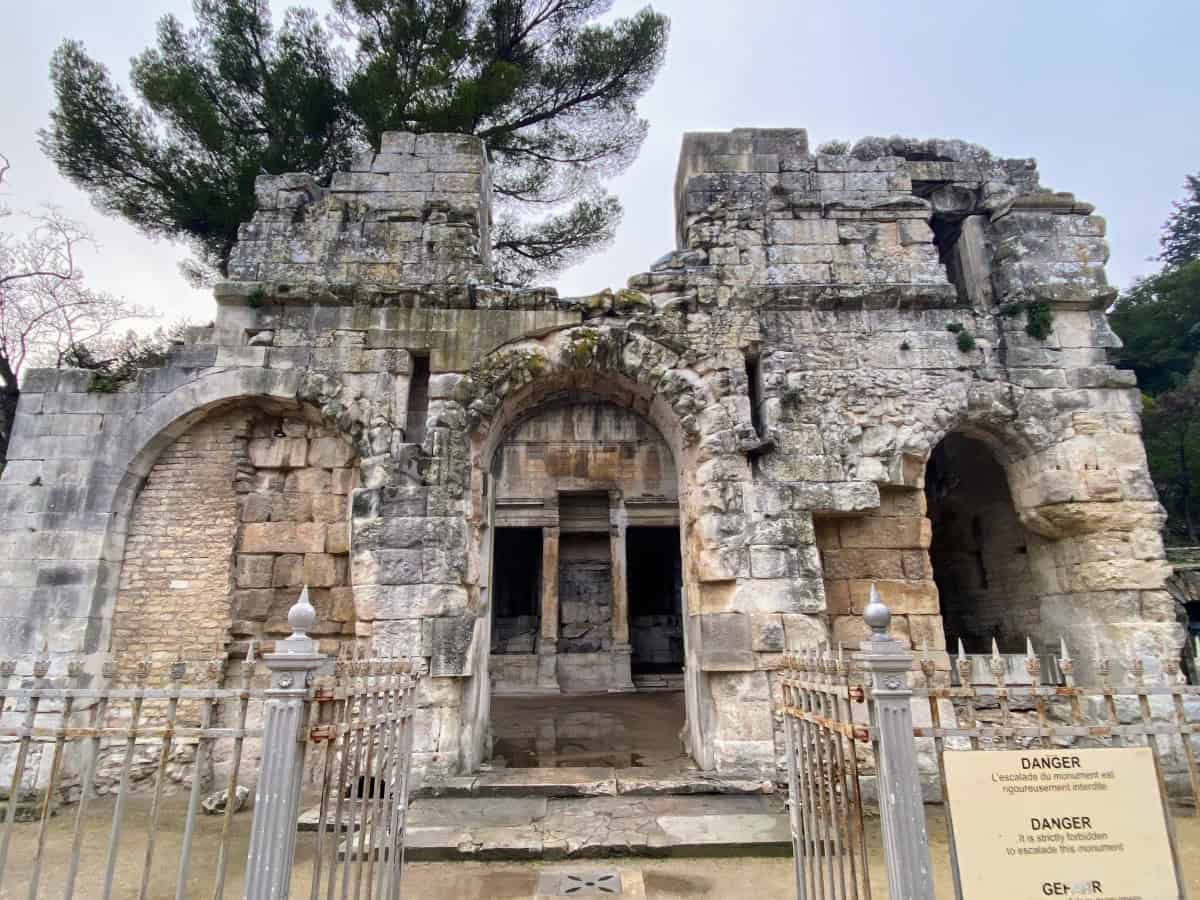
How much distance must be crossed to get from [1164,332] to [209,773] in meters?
29.0

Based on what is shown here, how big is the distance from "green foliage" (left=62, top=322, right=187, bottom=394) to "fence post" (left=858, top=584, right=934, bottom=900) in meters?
6.85

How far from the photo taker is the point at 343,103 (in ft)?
36.2

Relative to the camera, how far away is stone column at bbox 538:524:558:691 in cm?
1236

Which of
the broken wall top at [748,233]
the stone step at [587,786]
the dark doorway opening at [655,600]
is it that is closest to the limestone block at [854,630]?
the stone step at [587,786]

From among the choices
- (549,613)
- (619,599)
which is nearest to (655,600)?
(619,599)

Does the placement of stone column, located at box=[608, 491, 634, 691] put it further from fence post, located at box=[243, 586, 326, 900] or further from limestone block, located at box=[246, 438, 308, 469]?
fence post, located at box=[243, 586, 326, 900]

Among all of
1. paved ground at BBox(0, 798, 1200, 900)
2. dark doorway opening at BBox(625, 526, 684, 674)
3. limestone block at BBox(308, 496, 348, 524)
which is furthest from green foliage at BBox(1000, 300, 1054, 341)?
dark doorway opening at BBox(625, 526, 684, 674)

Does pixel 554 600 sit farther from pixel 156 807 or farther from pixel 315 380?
pixel 156 807

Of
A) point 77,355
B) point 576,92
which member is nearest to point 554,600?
point 77,355

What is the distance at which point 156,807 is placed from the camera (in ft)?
8.30

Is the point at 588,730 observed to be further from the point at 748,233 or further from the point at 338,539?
the point at 748,233

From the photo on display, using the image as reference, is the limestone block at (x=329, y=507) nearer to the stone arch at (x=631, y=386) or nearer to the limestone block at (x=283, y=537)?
the limestone block at (x=283, y=537)

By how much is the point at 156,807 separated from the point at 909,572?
231 inches

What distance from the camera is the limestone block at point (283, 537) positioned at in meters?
6.31
